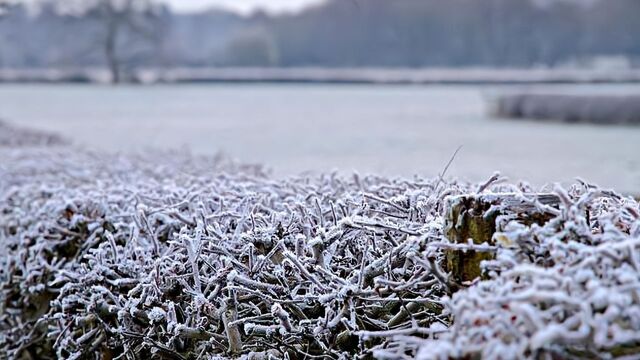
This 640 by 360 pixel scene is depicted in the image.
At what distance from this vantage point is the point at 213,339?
2854 mm

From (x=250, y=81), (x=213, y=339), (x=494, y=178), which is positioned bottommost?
(x=250, y=81)

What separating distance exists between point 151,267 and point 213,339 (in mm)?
482

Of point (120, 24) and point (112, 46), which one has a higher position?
point (120, 24)

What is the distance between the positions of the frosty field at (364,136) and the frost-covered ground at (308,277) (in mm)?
2502

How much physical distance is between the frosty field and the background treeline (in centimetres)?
4081

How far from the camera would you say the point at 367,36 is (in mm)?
80938

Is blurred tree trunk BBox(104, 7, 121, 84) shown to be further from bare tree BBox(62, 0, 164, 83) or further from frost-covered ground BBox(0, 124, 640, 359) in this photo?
frost-covered ground BBox(0, 124, 640, 359)

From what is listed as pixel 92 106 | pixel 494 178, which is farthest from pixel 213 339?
pixel 92 106

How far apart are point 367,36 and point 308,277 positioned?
79363 millimetres

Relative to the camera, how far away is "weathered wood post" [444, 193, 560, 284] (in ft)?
7.45

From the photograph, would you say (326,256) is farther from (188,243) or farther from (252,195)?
(252,195)

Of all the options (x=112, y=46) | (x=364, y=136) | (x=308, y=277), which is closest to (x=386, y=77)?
(x=112, y=46)

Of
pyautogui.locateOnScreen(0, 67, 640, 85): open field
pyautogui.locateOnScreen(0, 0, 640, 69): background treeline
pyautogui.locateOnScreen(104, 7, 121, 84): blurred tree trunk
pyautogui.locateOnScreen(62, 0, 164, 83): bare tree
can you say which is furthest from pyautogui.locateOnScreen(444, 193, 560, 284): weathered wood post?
pyautogui.locateOnScreen(104, 7, 121, 84): blurred tree trunk

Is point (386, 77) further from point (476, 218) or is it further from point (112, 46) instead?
point (476, 218)
